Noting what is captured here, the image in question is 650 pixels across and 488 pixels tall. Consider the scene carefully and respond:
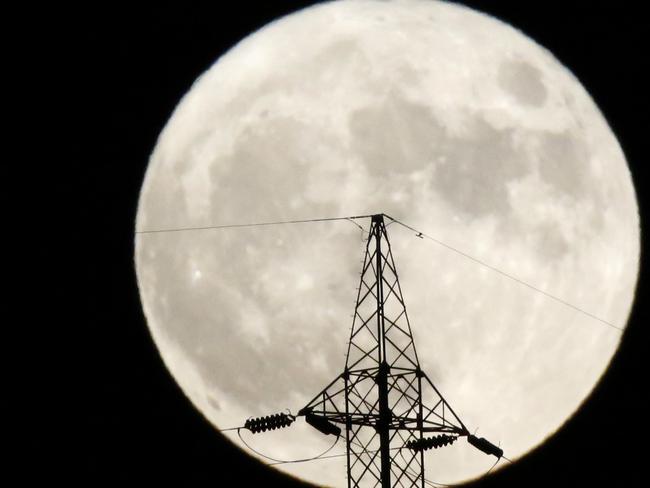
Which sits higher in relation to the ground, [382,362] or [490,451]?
[382,362]

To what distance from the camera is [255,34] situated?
37.4m

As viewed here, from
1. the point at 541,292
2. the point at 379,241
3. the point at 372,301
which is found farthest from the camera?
the point at 541,292

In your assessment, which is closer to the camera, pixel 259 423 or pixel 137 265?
pixel 259 423

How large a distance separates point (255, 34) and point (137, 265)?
40.5 ft

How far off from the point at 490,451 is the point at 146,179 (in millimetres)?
21445

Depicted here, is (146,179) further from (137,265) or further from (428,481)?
(428,481)

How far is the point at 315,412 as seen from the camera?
77.4 ft

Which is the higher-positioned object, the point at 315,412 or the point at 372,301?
the point at 372,301

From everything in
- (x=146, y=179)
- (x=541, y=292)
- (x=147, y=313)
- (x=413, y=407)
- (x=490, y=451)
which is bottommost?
(x=490, y=451)

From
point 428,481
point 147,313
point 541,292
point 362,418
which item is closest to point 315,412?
point 362,418

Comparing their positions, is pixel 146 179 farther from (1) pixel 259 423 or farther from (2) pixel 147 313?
(1) pixel 259 423

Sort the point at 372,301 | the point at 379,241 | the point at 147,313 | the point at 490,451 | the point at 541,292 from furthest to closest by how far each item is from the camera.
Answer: the point at 147,313
the point at 541,292
the point at 372,301
the point at 379,241
the point at 490,451

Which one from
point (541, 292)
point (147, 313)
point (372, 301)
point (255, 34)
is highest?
point (255, 34)

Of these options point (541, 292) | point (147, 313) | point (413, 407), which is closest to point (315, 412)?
point (413, 407)
